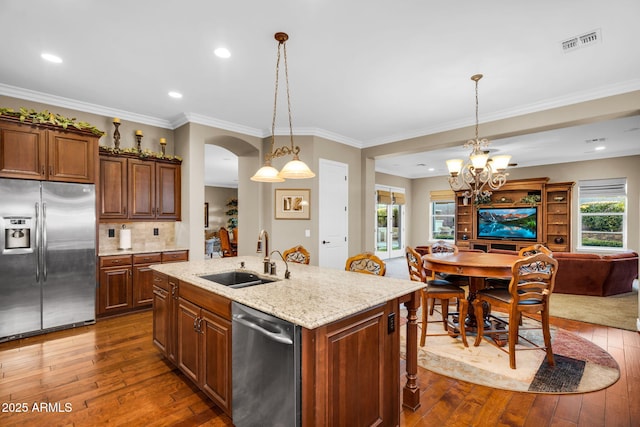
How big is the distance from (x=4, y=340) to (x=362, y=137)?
5537mm

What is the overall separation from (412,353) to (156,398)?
193 centimetres

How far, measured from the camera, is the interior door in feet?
17.3

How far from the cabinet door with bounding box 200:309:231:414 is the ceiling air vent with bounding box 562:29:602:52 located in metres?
3.54

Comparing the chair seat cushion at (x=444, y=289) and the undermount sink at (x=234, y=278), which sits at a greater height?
the undermount sink at (x=234, y=278)

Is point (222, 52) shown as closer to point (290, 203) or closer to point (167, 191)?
point (167, 191)

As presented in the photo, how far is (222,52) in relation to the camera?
285 centimetres

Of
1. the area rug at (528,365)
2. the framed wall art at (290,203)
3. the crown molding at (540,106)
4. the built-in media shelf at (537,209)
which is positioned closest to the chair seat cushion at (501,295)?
the area rug at (528,365)

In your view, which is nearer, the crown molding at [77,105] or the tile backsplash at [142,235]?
the crown molding at [77,105]

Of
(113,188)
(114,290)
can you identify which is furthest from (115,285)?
(113,188)

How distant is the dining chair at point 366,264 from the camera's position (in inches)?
106

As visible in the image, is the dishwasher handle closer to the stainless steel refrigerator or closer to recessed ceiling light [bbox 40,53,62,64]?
the stainless steel refrigerator

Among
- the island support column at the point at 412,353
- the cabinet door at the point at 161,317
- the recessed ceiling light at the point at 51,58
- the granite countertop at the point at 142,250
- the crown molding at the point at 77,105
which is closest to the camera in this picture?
the island support column at the point at 412,353

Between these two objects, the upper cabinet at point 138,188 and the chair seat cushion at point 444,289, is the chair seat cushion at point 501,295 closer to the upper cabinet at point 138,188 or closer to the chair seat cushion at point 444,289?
the chair seat cushion at point 444,289

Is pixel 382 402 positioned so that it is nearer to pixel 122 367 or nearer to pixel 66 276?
pixel 122 367
